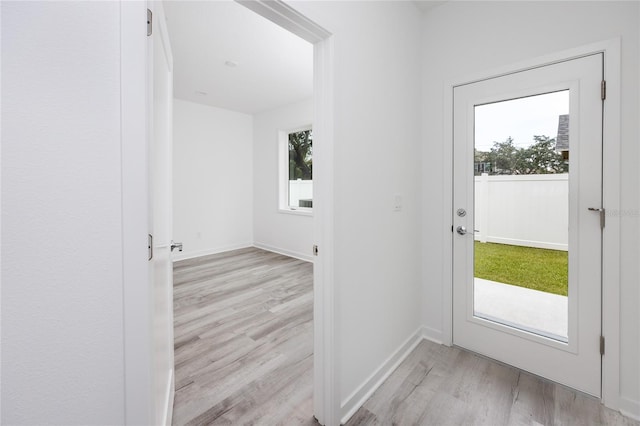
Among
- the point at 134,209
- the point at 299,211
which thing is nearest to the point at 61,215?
the point at 134,209

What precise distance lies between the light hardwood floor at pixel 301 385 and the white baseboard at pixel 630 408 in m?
0.05

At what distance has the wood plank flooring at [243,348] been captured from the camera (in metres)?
1.61

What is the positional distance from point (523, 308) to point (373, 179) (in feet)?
4.56

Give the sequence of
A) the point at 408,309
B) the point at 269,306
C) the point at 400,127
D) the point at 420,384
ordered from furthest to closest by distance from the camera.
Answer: the point at 269,306 < the point at 408,309 < the point at 400,127 < the point at 420,384

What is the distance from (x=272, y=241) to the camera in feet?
17.8

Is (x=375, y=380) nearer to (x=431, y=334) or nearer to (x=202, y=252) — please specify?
(x=431, y=334)

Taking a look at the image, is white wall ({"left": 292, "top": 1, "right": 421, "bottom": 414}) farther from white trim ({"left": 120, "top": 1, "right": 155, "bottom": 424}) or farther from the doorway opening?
white trim ({"left": 120, "top": 1, "right": 155, "bottom": 424})

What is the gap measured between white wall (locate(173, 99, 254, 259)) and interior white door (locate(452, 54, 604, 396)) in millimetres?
4309

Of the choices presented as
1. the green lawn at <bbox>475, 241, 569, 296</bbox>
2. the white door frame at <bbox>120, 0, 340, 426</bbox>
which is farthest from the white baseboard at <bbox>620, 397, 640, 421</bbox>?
the white door frame at <bbox>120, 0, 340, 426</bbox>

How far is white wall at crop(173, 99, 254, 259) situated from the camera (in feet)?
15.8

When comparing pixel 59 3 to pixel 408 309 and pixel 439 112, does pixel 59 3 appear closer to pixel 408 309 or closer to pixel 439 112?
pixel 439 112

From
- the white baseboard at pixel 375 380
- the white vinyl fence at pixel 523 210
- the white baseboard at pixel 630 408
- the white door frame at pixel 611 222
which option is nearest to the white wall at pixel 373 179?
the white baseboard at pixel 375 380

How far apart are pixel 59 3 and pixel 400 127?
6.08 feet

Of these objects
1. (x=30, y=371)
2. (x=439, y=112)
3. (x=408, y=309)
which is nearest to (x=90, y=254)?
(x=30, y=371)
